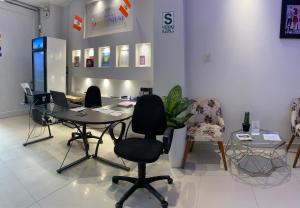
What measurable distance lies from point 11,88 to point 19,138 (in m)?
2.21

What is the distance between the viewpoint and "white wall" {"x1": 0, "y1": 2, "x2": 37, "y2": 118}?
5.34 m

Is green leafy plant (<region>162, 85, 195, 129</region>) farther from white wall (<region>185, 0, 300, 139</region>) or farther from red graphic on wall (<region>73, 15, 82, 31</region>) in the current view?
red graphic on wall (<region>73, 15, 82, 31</region>)

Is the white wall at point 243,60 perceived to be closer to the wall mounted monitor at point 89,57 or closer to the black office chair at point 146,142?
the black office chair at point 146,142

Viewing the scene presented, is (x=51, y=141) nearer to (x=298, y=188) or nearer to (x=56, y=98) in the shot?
(x=56, y=98)

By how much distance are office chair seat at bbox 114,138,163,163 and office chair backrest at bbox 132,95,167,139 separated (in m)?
0.13

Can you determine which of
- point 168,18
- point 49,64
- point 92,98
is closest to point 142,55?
point 92,98

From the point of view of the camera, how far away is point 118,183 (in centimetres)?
253

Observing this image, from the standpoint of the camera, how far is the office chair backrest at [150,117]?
7.98 feet

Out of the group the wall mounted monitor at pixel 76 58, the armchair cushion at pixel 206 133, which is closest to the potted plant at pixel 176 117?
the armchair cushion at pixel 206 133

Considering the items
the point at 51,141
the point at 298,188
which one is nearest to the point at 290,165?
the point at 298,188

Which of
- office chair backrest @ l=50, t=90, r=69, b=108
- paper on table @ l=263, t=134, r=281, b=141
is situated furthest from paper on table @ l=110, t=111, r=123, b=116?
paper on table @ l=263, t=134, r=281, b=141

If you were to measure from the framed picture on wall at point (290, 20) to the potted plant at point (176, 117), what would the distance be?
1.89 meters

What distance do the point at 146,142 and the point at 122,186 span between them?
596 mm

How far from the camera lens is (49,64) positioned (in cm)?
506
